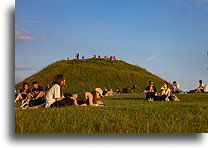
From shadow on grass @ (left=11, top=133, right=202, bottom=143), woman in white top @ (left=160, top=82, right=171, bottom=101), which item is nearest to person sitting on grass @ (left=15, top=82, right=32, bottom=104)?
shadow on grass @ (left=11, top=133, right=202, bottom=143)

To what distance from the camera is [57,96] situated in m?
8.17

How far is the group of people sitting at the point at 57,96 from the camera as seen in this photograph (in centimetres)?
820

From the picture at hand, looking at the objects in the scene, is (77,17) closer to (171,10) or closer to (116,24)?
(116,24)

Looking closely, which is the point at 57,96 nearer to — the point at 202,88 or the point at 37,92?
the point at 37,92

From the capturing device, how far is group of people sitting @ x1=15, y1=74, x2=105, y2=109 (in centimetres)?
820

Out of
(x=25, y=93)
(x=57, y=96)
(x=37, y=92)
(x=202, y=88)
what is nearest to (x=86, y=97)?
(x=57, y=96)

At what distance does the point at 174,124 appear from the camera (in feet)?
15.6

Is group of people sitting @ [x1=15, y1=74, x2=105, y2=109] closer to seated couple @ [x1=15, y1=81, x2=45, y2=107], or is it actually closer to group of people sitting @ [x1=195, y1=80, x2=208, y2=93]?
seated couple @ [x1=15, y1=81, x2=45, y2=107]

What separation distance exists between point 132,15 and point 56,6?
6.40ft

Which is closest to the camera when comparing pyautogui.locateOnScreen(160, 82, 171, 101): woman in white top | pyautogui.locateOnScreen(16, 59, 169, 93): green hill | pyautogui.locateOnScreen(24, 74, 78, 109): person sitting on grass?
pyautogui.locateOnScreen(24, 74, 78, 109): person sitting on grass

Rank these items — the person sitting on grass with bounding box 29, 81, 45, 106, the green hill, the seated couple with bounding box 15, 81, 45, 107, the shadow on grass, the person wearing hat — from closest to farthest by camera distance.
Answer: the shadow on grass, the person wearing hat, the seated couple with bounding box 15, 81, 45, 107, the person sitting on grass with bounding box 29, 81, 45, 106, the green hill

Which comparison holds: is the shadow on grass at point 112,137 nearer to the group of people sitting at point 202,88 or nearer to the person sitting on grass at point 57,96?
the person sitting on grass at point 57,96

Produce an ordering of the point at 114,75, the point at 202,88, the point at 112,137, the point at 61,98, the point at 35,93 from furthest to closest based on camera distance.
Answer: the point at 114,75, the point at 202,88, the point at 35,93, the point at 61,98, the point at 112,137

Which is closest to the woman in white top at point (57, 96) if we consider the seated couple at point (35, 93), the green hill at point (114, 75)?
the seated couple at point (35, 93)
